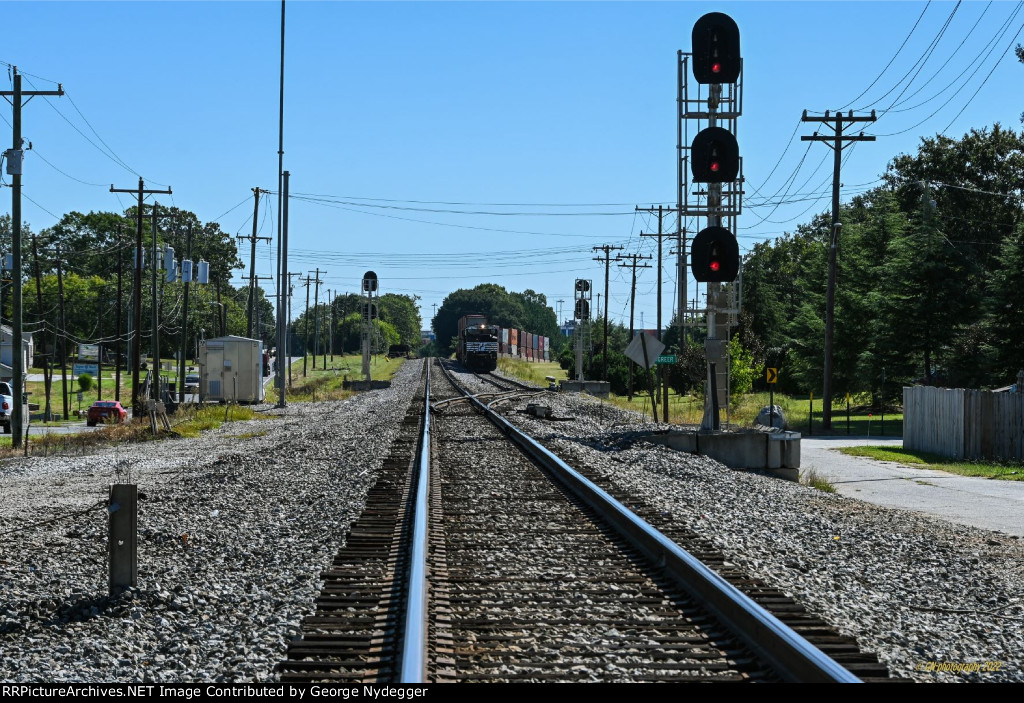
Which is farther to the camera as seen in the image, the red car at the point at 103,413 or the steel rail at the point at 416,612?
the red car at the point at 103,413

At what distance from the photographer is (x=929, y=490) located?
19641 millimetres

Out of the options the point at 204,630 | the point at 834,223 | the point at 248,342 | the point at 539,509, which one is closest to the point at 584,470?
the point at 539,509

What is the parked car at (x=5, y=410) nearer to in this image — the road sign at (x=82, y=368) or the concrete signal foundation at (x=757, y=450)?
the road sign at (x=82, y=368)

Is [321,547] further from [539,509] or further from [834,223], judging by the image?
[834,223]

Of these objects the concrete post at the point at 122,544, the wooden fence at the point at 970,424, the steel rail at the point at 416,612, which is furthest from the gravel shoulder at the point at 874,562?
the wooden fence at the point at 970,424

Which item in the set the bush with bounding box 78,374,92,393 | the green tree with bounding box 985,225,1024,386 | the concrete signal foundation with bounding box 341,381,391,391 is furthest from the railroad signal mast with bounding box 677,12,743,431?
the bush with bounding box 78,374,92,393

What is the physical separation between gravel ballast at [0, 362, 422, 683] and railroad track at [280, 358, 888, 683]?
38cm

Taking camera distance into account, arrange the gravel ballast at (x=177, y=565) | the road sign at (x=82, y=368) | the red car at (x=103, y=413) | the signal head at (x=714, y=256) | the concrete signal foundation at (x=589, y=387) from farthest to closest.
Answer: the road sign at (x=82, y=368) < the concrete signal foundation at (x=589, y=387) < the red car at (x=103, y=413) < the signal head at (x=714, y=256) < the gravel ballast at (x=177, y=565)

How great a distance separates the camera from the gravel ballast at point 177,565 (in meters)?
6.27

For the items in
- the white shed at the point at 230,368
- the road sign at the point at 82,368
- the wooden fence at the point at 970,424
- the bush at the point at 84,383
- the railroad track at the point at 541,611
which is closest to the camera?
the railroad track at the point at 541,611

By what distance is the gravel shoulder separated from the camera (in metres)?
6.52

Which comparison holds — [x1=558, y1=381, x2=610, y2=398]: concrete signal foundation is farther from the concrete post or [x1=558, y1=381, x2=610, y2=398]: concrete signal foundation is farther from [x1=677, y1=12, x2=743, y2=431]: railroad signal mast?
the concrete post

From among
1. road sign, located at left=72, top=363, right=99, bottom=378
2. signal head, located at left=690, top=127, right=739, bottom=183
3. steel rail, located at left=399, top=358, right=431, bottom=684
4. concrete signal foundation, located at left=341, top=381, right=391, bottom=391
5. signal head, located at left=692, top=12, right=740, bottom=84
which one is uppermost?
signal head, located at left=692, top=12, right=740, bottom=84

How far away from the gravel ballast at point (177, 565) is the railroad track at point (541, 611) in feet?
1.26
